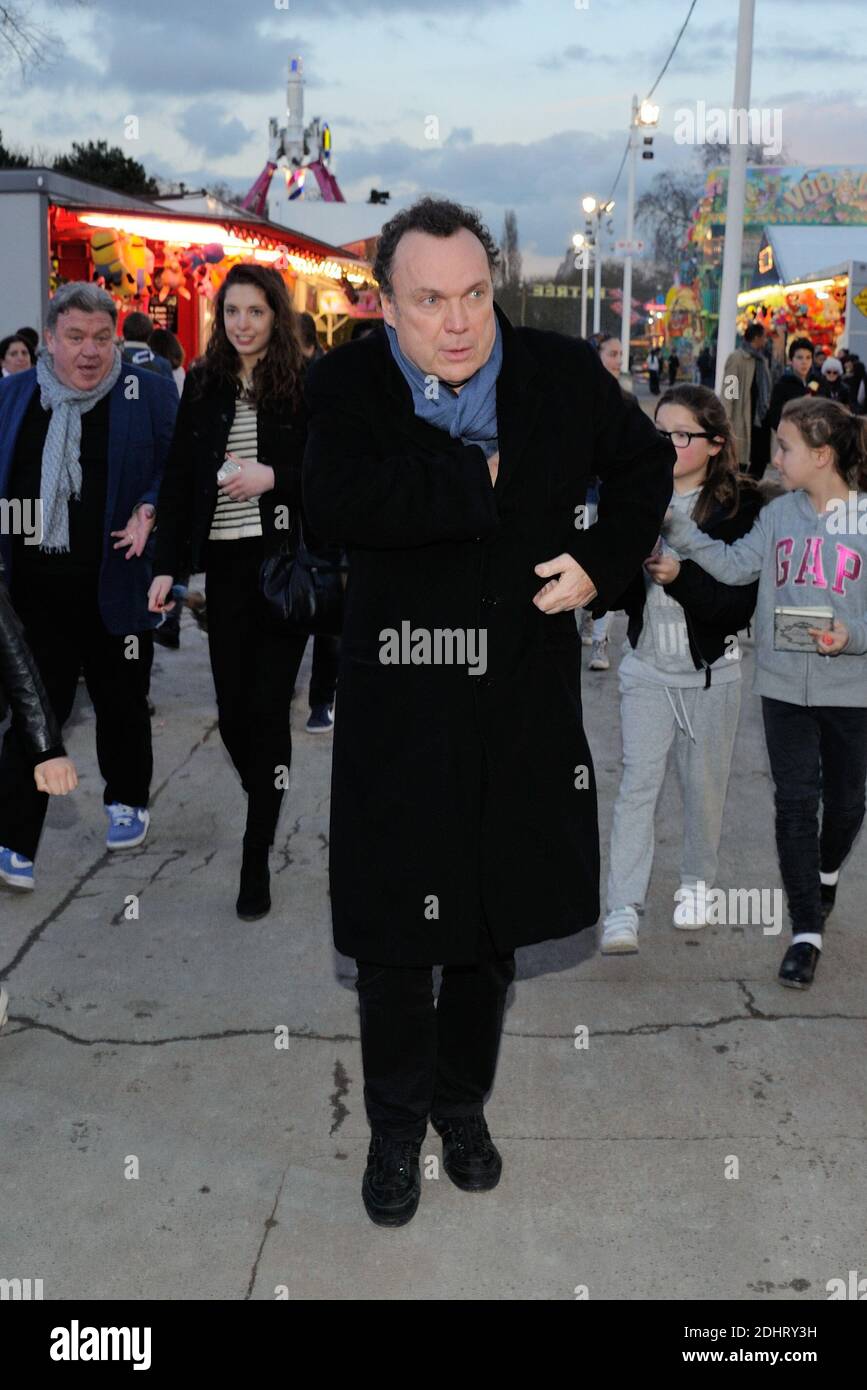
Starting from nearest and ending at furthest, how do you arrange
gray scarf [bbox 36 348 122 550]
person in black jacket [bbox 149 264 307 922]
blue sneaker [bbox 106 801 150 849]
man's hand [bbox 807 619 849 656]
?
man's hand [bbox 807 619 849 656]
person in black jacket [bbox 149 264 307 922]
gray scarf [bbox 36 348 122 550]
blue sneaker [bbox 106 801 150 849]

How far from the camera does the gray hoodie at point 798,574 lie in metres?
4.23

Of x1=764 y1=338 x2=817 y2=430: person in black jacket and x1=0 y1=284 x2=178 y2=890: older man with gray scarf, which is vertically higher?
x1=764 y1=338 x2=817 y2=430: person in black jacket

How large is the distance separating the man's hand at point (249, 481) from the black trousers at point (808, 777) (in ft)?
5.77

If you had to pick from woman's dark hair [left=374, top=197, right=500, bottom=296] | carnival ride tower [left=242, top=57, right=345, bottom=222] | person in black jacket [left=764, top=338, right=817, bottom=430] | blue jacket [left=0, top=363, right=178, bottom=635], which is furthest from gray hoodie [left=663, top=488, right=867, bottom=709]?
carnival ride tower [left=242, top=57, right=345, bottom=222]

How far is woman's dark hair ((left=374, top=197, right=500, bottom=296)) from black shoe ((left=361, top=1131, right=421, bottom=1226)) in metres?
1.83

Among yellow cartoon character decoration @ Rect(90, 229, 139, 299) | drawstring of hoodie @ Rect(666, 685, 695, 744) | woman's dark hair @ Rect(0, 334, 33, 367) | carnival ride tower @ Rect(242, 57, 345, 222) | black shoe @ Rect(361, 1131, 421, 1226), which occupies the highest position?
carnival ride tower @ Rect(242, 57, 345, 222)

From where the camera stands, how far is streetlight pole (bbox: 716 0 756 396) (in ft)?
49.0

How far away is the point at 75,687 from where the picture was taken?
5.37m

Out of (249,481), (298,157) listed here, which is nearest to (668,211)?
(298,157)

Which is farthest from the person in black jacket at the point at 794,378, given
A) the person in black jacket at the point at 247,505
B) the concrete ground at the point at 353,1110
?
the person in black jacket at the point at 247,505

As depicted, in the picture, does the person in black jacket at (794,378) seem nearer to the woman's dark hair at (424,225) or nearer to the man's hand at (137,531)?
the man's hand at (137,531)

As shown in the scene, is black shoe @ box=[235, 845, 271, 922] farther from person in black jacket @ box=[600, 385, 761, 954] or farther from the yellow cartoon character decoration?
the yellow cartoon character decoration

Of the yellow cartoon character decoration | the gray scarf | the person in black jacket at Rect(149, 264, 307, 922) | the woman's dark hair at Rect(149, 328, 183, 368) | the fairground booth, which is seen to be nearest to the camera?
Result: the person in black jacket at Rect(149, 264, 307, 922)
